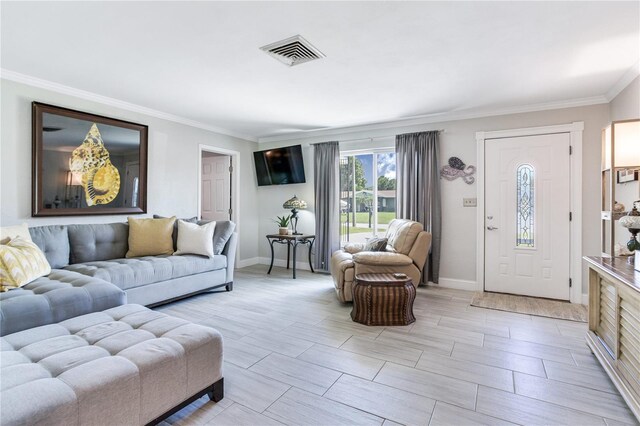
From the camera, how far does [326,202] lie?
511cm

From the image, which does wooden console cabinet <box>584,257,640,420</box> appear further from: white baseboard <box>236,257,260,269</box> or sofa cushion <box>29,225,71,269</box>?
white baseboard <box>236,257,260,269</box>

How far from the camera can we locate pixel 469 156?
13.6ft

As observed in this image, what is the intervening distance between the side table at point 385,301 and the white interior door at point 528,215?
1773mm

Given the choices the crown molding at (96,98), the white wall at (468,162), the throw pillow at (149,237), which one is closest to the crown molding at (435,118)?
the white wall at (468,162)

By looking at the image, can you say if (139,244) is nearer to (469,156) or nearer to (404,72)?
(404,72)

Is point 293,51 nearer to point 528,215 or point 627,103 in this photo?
point 627,103

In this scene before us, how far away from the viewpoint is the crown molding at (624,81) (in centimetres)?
276

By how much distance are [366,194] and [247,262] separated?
98.7 inches

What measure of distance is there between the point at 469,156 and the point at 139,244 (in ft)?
13.9

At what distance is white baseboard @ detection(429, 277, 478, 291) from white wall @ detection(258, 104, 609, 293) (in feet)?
0.04

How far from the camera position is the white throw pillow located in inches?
150

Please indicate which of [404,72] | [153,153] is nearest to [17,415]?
[404,72]

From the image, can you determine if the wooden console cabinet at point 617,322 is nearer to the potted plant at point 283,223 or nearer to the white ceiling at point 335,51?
the white ceiling at point 335,51

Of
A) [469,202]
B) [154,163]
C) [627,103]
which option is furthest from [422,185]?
[154,163]
